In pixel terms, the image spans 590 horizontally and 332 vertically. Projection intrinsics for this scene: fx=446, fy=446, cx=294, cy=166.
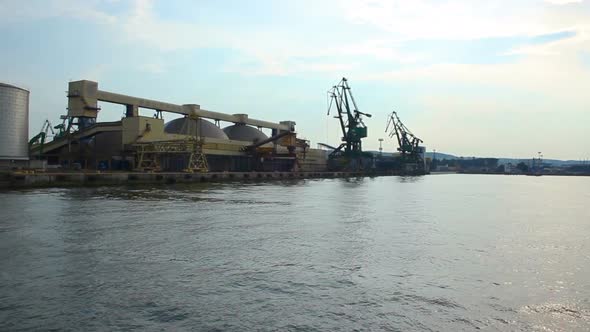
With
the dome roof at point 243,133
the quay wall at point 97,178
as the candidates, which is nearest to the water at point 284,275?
the quay wall at point 97,178

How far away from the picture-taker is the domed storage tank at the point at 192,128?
73356 mm

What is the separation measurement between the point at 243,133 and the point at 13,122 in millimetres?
44592

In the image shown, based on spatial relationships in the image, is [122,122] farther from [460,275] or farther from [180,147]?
[460,275]

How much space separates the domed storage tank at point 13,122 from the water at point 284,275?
1470 inches

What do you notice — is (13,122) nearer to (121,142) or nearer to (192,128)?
(121,142)

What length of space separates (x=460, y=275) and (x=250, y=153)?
2712 inches

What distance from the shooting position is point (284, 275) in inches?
387

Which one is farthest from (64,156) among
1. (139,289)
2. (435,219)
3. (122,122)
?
(139,289)

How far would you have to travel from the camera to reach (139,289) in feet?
→ 27.7

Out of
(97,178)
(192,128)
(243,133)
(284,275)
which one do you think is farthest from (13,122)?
(284,275)

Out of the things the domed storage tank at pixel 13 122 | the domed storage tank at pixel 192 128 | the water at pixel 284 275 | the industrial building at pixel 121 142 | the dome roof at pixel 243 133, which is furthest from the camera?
the dome roof at pixel 243 133

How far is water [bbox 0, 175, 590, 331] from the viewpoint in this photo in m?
7.07

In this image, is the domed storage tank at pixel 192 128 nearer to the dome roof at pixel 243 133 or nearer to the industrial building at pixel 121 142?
the industrial building at pixel 121 142

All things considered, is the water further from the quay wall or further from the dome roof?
the dome roof
